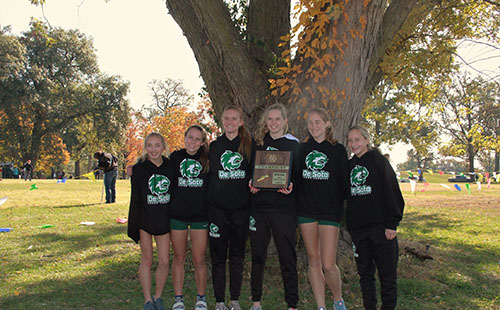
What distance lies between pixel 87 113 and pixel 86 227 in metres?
33.1

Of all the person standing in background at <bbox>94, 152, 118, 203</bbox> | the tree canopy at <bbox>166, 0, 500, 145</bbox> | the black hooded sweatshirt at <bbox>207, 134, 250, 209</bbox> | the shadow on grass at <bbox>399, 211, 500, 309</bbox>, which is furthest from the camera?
the person standing in background at <bbox>94, 152, 118, 203</bbox>

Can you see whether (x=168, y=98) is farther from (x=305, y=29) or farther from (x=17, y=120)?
(x=305, y=29)

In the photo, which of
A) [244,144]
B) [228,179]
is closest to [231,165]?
[228,179]

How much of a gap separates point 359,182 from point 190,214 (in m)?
1.73

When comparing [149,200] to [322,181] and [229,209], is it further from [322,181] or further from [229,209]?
[322,181]

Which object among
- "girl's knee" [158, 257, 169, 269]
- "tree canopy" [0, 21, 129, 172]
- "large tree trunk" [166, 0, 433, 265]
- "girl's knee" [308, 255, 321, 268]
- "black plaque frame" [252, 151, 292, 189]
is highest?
"tree canopy" [0, 21, 129, 172]

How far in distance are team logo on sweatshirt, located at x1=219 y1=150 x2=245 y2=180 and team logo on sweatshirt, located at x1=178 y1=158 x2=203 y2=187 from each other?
0.86 ft

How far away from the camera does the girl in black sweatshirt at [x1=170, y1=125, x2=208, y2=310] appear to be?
4266 mm

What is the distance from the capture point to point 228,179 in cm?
421

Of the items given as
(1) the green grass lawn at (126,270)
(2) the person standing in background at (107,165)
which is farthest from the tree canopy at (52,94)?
(1) the green grass lawn at (126,270)

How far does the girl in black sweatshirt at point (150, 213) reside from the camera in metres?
4.22

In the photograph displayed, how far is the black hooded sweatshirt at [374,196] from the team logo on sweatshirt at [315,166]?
30cm

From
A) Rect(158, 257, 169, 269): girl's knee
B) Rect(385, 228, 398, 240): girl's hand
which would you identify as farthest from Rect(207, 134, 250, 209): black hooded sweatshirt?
Rect(385, 228, 398, 240): girl's hand

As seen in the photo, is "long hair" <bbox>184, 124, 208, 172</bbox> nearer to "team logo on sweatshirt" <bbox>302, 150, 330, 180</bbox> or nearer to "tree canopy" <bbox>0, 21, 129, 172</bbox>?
"team logo on sweatshirt" <bbox>302, 150, 330, 180</bbox>
